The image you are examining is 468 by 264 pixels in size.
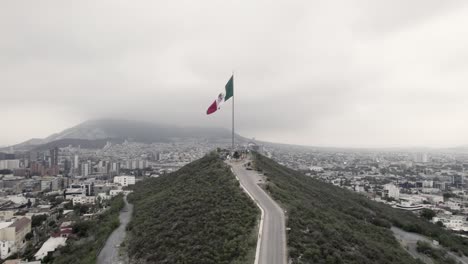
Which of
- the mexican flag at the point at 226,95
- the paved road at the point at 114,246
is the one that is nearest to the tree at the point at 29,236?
the paved road at the point at 114,246

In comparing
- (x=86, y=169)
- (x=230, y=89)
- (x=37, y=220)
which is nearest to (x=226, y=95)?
(x=230, y=89)

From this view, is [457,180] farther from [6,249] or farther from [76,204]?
[6,249]

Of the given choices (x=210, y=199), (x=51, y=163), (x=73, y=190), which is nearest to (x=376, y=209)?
(x=210, y=199)

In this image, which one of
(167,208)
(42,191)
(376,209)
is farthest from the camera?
(42,191)

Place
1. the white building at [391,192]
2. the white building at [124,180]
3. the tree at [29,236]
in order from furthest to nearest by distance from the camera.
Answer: the white building at [124,180]
the white building at [391,192]
the tree at [29,236]

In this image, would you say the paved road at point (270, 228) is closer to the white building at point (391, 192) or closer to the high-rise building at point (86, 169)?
the white building at point (391, 192)

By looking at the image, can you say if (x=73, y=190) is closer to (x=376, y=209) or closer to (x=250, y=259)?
(x=376, y=209)
